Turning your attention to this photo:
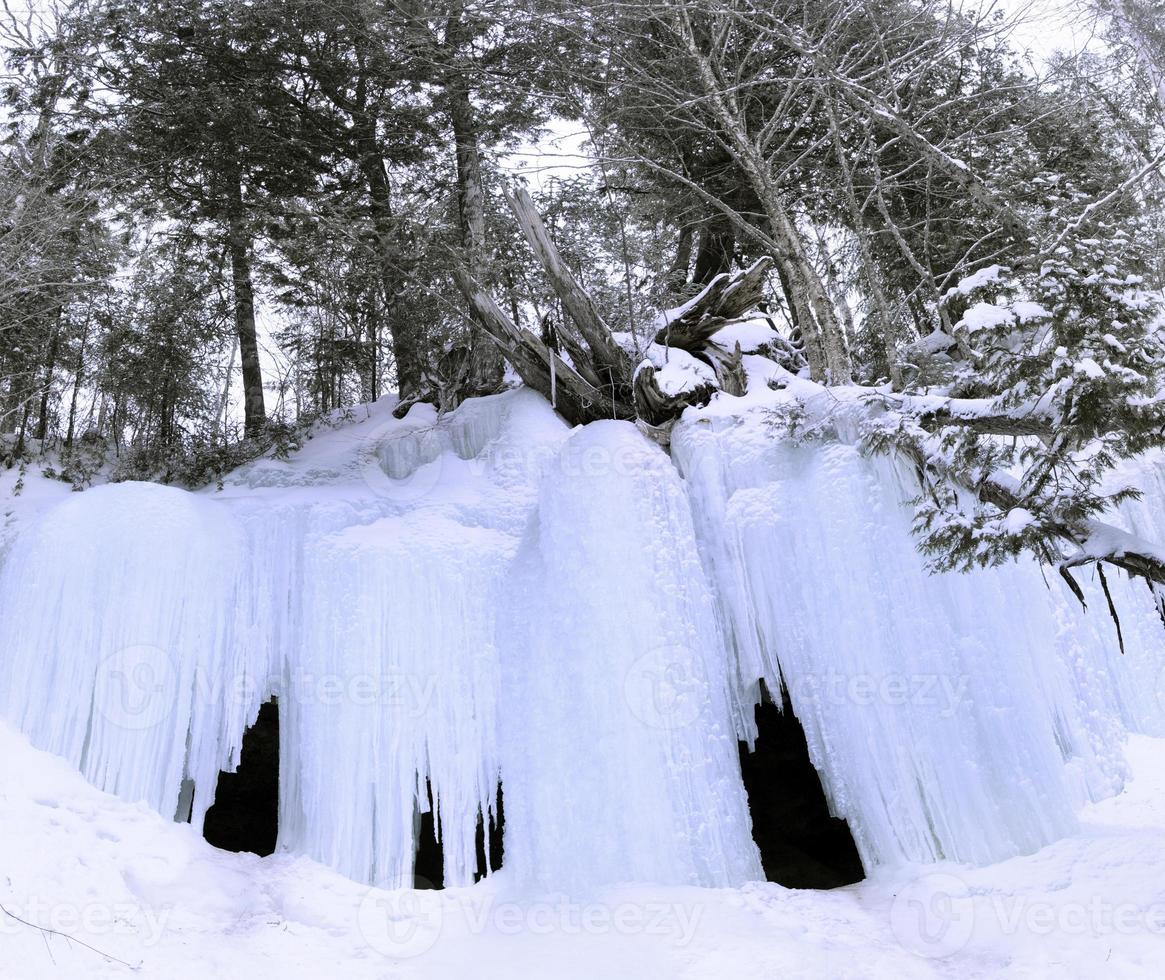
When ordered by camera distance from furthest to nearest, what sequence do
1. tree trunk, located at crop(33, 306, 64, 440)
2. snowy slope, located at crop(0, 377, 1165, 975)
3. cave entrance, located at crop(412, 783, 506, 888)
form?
tree trunk, located at crop(33, 306, 64, 440) → cave entrance, located at crop(412, 783, 506, 888) → snowy slope, located at crop(0, 377, 1165, 975)

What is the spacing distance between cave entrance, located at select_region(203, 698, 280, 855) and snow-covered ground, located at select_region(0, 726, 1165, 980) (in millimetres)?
1393

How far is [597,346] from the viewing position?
7.49 meters

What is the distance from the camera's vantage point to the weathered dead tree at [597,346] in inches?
289

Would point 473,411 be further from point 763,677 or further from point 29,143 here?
point 29,143

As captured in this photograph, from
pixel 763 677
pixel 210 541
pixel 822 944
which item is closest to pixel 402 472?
pixel 210 541

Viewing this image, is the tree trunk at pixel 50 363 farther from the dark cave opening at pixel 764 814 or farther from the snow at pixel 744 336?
the snow at pixel 744 336

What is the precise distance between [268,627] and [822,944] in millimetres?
4276

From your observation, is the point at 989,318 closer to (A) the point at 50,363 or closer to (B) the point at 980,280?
(B) the point at 980,280

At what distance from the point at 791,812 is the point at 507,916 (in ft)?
10.7

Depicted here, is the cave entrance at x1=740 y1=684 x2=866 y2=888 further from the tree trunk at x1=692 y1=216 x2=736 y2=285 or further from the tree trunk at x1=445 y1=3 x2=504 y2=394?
the tree trunk at x1=692 y1=216 x2=736 y2=285

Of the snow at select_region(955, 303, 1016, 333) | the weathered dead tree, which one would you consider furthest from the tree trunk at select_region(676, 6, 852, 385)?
the snow at select_region(955, 303, 1016, 333)

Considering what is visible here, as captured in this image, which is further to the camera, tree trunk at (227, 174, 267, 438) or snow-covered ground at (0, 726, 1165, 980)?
tree trunk at (227, 174, 267, 438)

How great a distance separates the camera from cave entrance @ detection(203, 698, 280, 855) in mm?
6566

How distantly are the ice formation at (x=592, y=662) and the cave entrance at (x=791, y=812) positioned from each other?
150 cm
